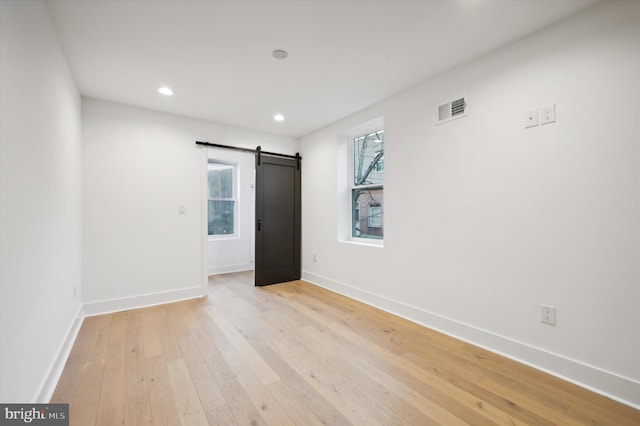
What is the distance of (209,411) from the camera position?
1.58 m

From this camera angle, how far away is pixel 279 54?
2289mm

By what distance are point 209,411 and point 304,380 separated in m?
0.61

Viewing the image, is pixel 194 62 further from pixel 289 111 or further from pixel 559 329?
pixel 559 329

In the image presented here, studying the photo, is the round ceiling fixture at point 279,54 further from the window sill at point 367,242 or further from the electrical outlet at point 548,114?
the window sill at point 367,242

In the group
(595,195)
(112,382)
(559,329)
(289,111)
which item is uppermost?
(289,111)

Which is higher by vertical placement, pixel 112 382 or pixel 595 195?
pixel 595 195

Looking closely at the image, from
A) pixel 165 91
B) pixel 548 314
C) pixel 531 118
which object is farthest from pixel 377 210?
pixel 165 91

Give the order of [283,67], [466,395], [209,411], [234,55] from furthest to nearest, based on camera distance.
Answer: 1. [283,67]
2. [234,55]
3. [466,395]
4. [209,411]

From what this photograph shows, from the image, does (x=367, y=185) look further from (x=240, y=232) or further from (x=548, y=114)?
(x=240, y=232)

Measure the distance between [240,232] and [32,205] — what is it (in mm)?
4096

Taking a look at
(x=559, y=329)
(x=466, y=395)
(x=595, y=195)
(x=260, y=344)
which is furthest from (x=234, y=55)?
(x=559, y=329)

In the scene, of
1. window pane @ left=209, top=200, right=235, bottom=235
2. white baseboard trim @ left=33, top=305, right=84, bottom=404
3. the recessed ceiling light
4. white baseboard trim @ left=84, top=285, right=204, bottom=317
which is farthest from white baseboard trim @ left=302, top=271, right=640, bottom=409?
window pane @ left=209, top=200, right=235, bottom=235

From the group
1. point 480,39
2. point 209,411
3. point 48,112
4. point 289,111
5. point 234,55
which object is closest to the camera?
point 209,411

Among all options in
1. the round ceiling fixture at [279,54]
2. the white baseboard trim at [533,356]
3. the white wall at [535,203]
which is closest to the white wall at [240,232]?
the round ceiling fixture at [279,54]
